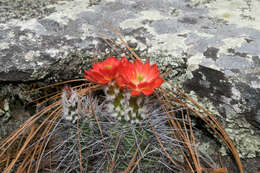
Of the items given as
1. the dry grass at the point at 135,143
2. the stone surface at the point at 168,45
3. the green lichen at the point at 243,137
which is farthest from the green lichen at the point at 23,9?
the green lichen at the point at 243,137

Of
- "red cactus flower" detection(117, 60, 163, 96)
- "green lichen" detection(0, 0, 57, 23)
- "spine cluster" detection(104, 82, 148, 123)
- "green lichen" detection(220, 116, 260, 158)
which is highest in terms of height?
"green lichen" detection(0, 0, 57, 23)

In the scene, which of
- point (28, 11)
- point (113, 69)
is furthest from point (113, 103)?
point (28, 11)

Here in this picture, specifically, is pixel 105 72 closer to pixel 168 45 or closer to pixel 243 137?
pixel 168 45

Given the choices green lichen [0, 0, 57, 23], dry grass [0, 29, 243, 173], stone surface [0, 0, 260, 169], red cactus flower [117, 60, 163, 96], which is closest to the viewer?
red cactus flower [117, 60, 163, 96]

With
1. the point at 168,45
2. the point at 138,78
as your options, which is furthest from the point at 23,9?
the point at 138,78

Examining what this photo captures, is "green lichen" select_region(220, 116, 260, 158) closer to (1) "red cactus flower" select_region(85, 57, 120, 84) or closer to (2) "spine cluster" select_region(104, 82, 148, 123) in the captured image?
(2) "spine cluster" select_region(104, 82, 148, 123)

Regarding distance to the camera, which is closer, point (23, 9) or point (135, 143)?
point (135, 143)

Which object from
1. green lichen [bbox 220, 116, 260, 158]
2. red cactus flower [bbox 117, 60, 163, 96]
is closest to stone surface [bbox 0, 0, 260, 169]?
green lichen [bbox 220, 116, 260, 158]
